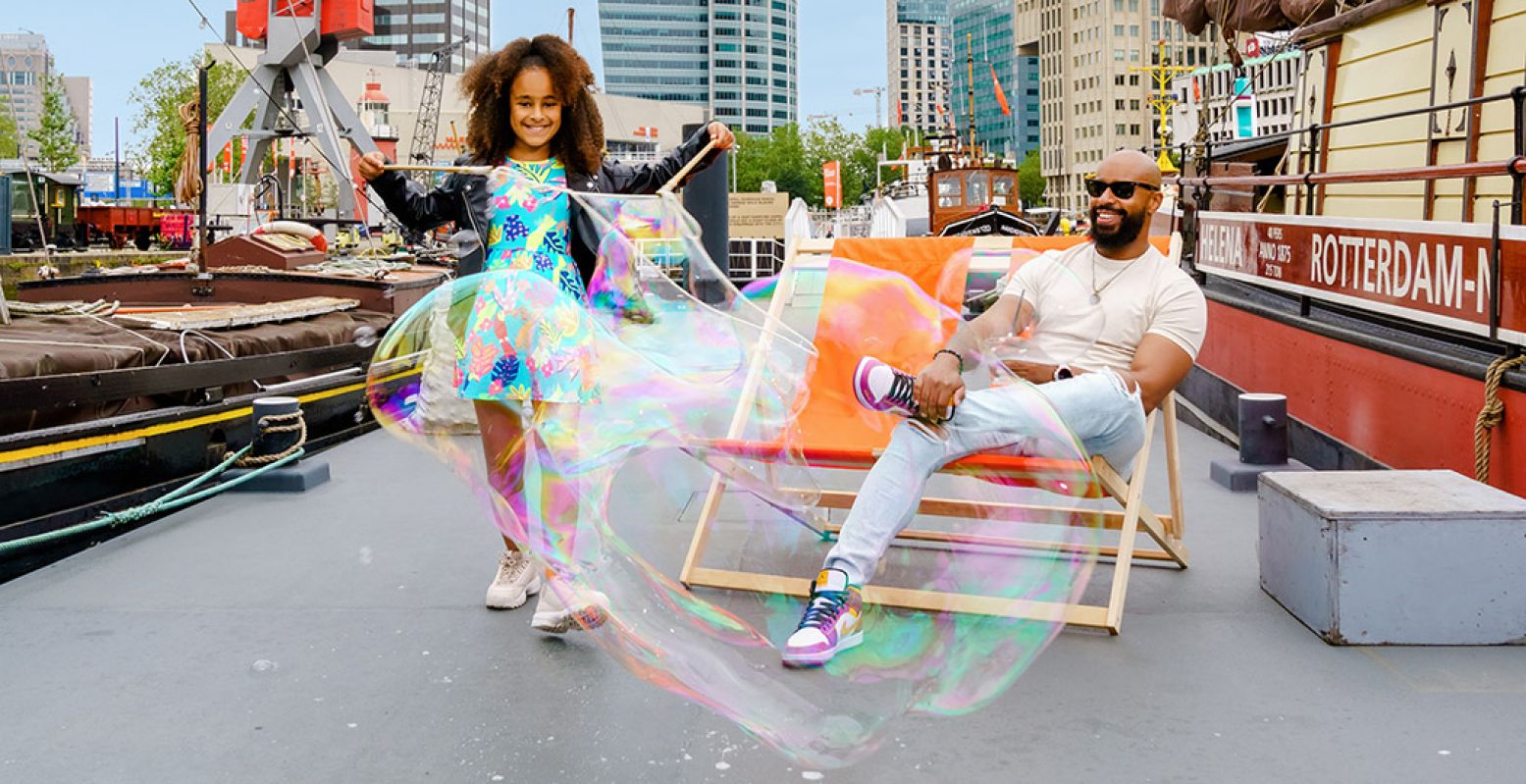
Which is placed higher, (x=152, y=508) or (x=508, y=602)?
(x=152, y=508)

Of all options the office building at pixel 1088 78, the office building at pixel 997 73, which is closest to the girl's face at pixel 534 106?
the office building at pixel 1088 78

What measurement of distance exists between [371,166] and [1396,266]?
410cm

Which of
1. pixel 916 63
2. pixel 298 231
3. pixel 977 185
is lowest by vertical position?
pixel 298 231

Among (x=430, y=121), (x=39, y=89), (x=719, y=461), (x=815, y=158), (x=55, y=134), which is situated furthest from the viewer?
(x=815, y=158)

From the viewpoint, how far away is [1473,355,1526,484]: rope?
4.53 metres

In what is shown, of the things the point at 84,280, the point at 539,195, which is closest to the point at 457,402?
the point at 539,195

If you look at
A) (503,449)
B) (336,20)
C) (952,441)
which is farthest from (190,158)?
(336,20)

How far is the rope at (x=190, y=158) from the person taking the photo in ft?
29.4

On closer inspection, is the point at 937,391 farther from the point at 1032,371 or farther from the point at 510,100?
the point at 510,100

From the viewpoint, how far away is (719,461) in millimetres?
3639

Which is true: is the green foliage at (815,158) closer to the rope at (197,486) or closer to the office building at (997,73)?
the office building at (997,73)

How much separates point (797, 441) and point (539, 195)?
1.04 m

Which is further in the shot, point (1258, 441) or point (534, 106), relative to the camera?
point (1258, 441)

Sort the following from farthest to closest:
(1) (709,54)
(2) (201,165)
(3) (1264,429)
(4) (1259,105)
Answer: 1. (1) (709,54)
2. (4) (1259,105)
3. (2) (201,165)
4. (3) (1264,429)
